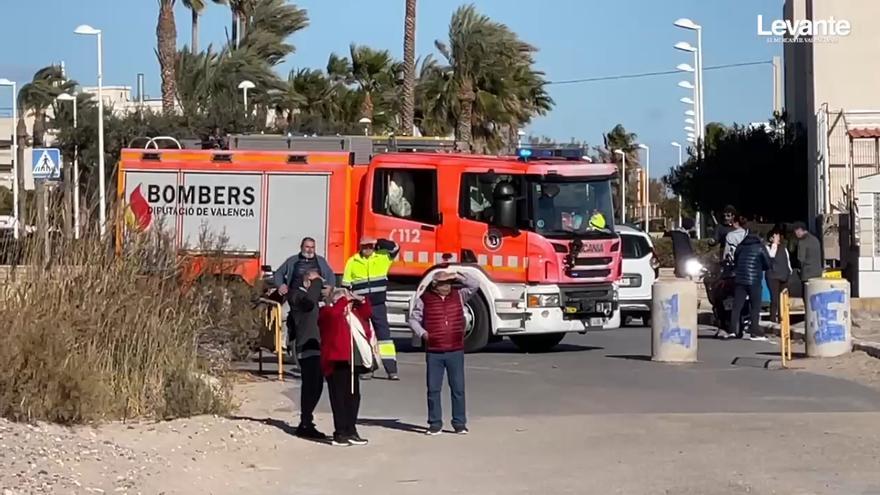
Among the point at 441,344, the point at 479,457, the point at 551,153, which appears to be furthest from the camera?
the point at 551,153

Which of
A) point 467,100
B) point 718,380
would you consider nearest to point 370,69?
point 467,100

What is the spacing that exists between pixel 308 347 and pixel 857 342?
9336 mm

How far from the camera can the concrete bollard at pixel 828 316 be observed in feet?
60.3

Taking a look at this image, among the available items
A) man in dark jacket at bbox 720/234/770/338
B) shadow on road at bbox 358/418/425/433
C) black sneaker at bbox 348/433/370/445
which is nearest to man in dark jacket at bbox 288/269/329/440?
black sneaker at bbox 348/433/370/445

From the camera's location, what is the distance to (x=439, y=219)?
20.2 metres

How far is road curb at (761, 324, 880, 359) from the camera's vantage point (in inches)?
718

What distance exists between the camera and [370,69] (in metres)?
57.4

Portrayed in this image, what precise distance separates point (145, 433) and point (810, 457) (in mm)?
5407

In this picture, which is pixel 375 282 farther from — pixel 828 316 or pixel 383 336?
pixel 828 316

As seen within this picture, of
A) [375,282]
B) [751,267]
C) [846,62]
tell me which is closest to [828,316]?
[751,267]

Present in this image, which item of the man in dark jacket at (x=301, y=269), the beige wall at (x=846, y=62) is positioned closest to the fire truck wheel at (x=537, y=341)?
the man in dark jacket at (x=301, y=269)

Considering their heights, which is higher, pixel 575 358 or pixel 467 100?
pixel 467 100

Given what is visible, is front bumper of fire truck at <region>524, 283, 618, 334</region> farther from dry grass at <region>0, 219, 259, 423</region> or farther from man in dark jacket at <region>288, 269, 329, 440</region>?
man in dark jacket at <region>288, 269, 329, 440</region>

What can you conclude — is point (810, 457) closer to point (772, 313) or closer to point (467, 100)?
point (772, 313)
